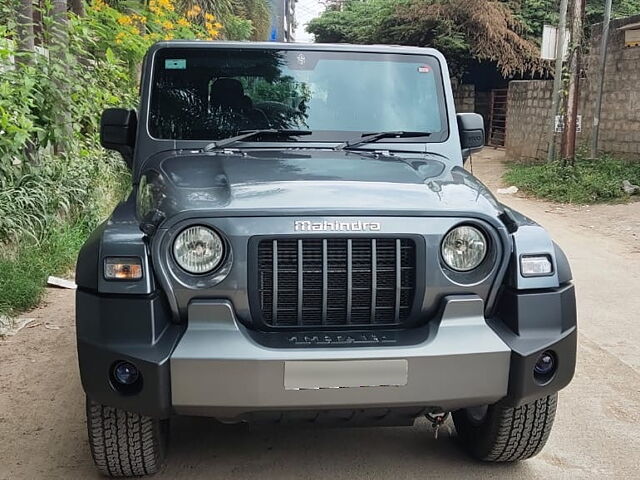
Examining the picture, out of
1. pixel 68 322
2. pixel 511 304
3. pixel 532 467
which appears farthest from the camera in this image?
pixel 68 322

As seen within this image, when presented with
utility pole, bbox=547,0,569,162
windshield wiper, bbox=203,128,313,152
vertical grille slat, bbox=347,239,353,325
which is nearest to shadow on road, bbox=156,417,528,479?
vertical grille slat, bbox=347,239,353,325

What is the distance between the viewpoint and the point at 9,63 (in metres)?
6.31

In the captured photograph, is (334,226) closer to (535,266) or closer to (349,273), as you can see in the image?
(349,273)

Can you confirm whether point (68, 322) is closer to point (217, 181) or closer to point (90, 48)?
point (217, 181)

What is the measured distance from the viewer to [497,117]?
24172 millimetres

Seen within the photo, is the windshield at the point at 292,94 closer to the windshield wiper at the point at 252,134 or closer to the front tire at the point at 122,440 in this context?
the windshield wiper at the point at 252,134

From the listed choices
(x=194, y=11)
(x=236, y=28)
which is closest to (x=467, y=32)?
(x=236, y=28)

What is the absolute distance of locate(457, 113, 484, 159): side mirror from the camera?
419cm

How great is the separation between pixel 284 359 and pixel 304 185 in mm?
769

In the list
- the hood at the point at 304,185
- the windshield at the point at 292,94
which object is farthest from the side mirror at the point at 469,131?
the hood at the point at 304,185

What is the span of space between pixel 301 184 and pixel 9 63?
4.31 metres

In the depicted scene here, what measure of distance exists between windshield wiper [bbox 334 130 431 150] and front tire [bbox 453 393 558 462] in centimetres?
145

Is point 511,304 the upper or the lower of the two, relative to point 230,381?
upper

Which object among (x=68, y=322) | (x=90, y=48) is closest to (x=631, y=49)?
(x=90, y=48)
